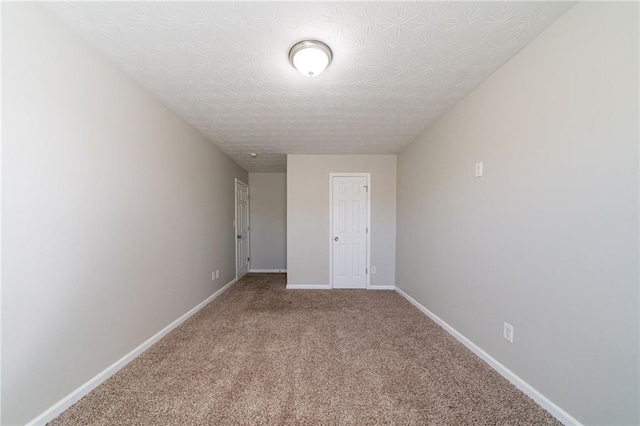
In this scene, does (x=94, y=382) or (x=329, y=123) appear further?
(x=329, y=123)

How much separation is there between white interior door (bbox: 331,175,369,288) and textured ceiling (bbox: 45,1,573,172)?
1564 mm

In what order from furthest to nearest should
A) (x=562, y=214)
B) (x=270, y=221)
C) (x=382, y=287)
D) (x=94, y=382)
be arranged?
(x=270, y=221)
(x=382, y=287)
(x=94, y=382)
(x=562, y=214)

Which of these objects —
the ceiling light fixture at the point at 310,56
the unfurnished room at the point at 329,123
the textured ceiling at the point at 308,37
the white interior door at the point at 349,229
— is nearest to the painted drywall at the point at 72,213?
the unfurnished room at the point at 329,123

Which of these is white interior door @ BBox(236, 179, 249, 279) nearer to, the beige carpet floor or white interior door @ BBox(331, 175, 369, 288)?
white interior door @ BBox(331, 175, 369, 288)

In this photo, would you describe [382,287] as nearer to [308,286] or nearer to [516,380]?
[308,286]

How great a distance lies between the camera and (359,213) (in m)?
4.01

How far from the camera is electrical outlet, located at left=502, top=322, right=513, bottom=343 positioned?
1.63 meters

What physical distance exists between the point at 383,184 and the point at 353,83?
232cm

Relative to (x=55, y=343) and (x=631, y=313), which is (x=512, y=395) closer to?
(x=631, y=313)

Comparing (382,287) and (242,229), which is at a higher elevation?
(242,229)

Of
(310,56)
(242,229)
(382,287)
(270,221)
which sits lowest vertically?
(382,287)

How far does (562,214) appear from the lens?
4.25ft

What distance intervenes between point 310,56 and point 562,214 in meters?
1.76

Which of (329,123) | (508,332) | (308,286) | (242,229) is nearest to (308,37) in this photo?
(329,123)
